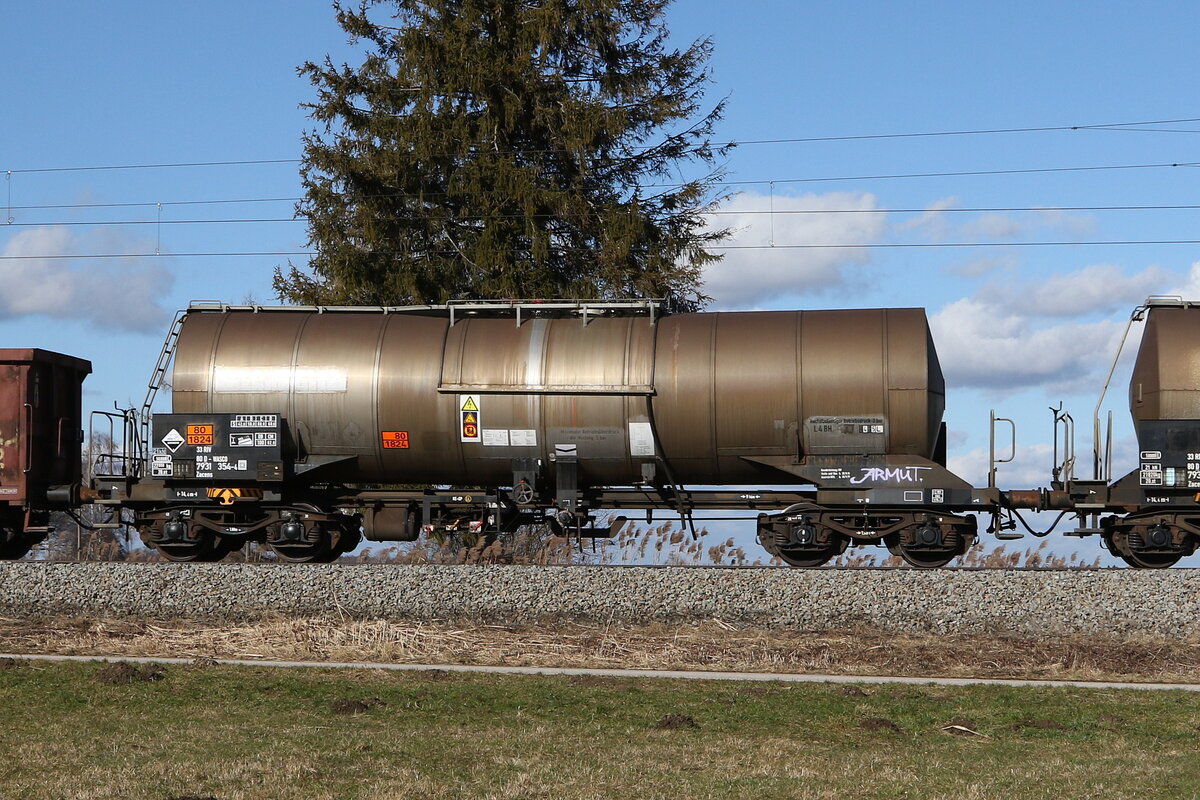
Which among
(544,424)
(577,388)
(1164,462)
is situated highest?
(577,388)

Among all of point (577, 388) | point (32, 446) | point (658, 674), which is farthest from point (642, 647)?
point (32, 446)

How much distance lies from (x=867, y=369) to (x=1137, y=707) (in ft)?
20.7

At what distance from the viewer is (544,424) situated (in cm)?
1683

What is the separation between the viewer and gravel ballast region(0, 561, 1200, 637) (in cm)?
1467

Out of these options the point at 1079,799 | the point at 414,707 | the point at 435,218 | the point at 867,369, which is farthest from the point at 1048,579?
the point at 435,218

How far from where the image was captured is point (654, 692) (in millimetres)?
11656

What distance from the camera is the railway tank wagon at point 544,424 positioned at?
→ 16.4 metres

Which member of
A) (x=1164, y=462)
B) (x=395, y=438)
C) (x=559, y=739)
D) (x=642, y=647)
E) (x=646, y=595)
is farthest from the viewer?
(x=395, y=438)

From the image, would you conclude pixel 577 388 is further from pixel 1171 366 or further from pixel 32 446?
pixel 32 446

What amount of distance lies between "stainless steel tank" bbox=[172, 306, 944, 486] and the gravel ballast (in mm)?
2114

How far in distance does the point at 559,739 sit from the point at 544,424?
7.54 meters

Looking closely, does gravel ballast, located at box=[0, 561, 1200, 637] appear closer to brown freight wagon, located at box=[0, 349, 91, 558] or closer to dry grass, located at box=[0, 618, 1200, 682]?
dry grass, located at box=[0, 618, 1200, 682]

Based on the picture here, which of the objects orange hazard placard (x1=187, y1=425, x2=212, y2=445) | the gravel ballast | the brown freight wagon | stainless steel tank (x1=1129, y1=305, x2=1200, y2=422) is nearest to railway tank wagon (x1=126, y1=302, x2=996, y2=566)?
orange hazard placard (x1=187, y1=425, x2=212, y2=445)

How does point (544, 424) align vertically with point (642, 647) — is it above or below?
above
